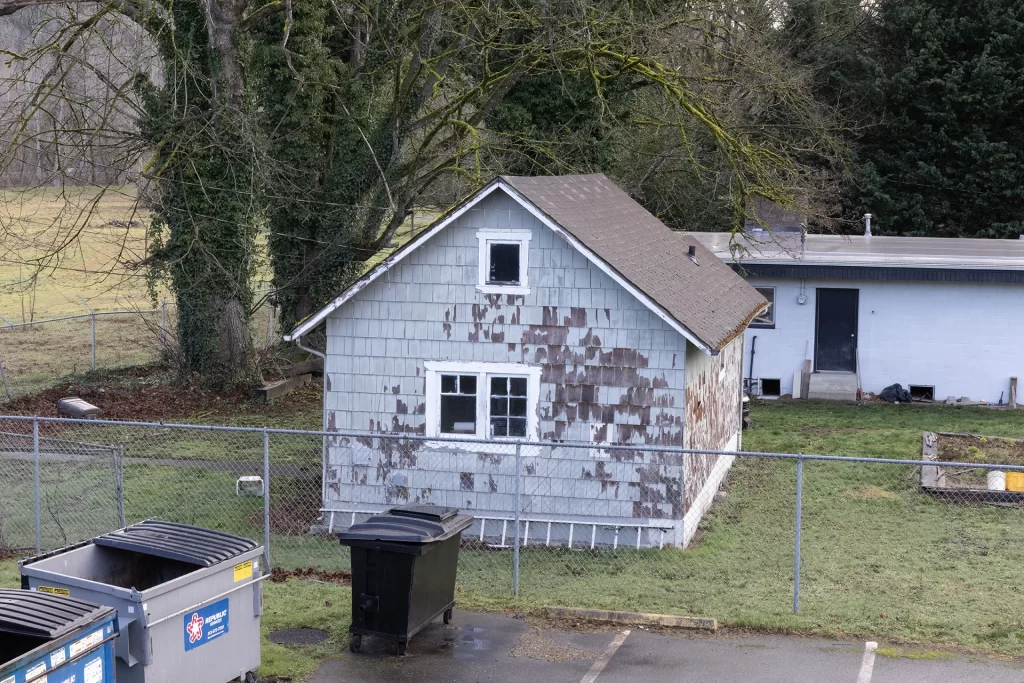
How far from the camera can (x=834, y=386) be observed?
2403cm

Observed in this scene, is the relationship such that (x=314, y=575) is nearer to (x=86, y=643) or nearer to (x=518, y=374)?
(x=518, y=374)

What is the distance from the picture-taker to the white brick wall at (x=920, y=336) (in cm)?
2322

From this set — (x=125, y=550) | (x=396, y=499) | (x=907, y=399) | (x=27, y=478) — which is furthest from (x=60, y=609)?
(x=907, y=399)

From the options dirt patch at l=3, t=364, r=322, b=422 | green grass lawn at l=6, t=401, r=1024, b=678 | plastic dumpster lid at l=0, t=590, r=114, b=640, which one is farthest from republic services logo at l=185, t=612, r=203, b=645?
dirt patch at l=3, t=364, r=322, b=422

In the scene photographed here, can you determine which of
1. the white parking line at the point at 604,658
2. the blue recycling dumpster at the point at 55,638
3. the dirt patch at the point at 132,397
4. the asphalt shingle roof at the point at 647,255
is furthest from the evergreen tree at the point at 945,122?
the blue recycling dumpster at the point at 55,638

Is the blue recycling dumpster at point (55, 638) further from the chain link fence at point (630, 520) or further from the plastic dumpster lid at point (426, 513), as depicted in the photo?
the chain link fence at point (630, 520)

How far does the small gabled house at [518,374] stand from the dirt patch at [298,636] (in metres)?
3.65

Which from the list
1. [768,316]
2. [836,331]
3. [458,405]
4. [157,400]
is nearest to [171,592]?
[458,405]

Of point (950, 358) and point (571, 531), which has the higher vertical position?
point (950, 358)

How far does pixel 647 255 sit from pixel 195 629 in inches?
352

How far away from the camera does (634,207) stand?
18.3 meters

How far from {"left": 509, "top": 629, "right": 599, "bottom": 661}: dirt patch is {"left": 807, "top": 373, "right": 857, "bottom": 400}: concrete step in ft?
50.5

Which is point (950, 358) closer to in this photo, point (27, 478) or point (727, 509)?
point (727, 509)

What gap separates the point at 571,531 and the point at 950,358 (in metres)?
13.1
